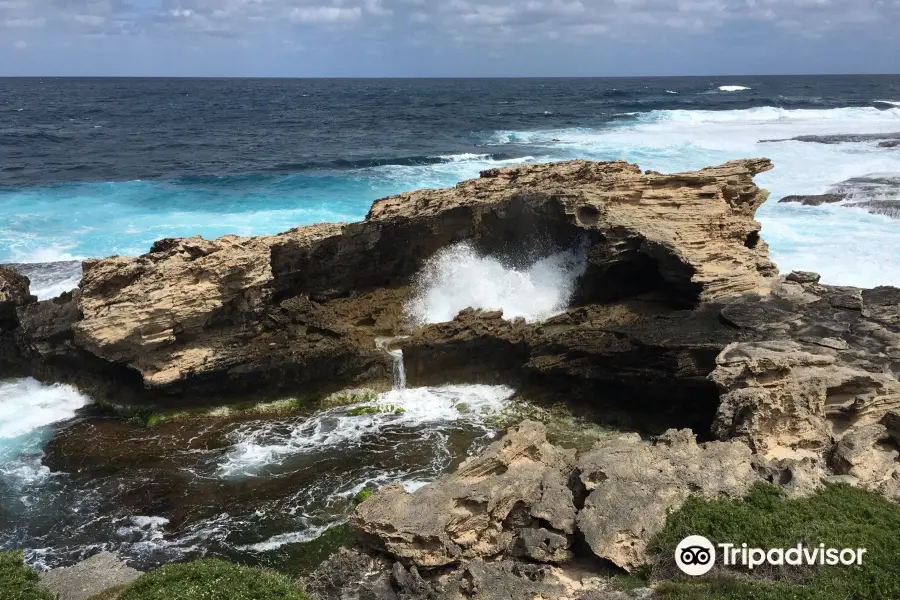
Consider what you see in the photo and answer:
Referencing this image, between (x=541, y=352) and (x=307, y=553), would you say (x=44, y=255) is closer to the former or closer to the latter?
(x=541, y=352)

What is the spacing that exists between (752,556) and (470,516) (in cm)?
423

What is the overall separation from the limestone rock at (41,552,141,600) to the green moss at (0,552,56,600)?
0.42 meters

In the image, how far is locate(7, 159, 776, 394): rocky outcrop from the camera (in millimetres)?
17203

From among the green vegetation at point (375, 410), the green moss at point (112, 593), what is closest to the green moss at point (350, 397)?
the green vegetation at point (375, 410)

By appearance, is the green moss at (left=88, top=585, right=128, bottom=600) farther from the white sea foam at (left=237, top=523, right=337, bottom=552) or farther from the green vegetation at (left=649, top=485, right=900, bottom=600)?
the green vegetation at (left=649, top=485, right=900, bottom=600)

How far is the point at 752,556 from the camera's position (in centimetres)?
915

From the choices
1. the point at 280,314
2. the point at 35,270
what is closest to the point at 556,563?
the point at 280,314

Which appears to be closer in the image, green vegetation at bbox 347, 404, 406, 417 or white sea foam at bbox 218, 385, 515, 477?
white sea foam at bbox 218, 385, 515, 477

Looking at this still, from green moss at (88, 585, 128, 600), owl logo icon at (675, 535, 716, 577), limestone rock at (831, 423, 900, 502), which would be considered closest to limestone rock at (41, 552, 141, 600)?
green moss at (88, 585, 128, 600)

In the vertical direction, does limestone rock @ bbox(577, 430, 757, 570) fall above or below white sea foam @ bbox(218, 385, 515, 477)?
above

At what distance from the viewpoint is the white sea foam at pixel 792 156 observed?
27891 mm

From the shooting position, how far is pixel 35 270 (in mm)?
27500

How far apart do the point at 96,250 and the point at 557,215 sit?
22733 mm

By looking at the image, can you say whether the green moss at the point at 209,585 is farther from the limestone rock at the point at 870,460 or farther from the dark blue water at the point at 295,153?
the dark blue water at the point at 295,153
